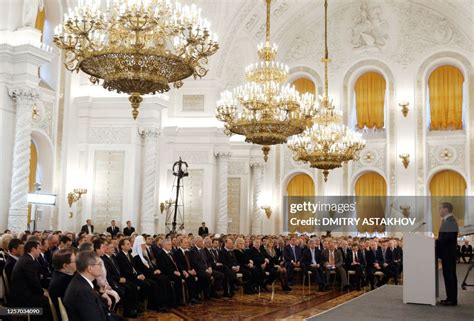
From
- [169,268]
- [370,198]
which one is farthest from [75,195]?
[370,198]

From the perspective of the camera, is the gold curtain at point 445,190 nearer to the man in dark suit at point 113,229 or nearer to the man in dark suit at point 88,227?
the man in dark suit at point 113,229

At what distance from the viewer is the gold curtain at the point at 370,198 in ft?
76.0

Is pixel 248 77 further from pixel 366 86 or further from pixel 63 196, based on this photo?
pixel 366 86

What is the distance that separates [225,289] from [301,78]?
15066 millimetres

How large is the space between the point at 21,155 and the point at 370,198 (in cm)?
1524

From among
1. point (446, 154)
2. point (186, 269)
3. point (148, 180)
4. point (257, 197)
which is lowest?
point (186, 269)

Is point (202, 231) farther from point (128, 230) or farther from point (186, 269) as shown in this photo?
point (186, 269)

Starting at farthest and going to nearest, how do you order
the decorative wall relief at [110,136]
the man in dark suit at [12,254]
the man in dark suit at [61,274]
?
the decorative wall relief at [110,136], the man in dark suit at [12,254], the man in dark suit at [61,274]

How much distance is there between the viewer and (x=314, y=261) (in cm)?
1428

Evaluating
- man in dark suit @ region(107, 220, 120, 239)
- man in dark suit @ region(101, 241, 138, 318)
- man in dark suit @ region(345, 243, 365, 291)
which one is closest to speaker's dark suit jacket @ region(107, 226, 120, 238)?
man in dark suit @ region(107, 220, 120, 239)

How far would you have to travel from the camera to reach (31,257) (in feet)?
19.9

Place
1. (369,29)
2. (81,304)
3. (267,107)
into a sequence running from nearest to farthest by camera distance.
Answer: (81,304) < (267,107) < (369,29)

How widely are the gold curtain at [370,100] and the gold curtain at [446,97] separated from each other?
2.01m

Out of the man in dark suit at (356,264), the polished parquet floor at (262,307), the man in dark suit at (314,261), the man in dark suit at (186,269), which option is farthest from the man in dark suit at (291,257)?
the man in dark suit at (186,269)
